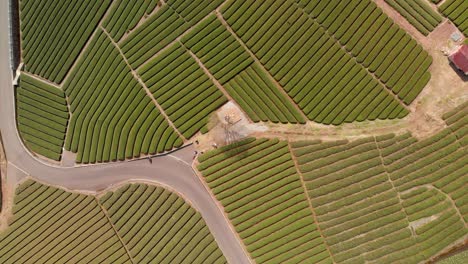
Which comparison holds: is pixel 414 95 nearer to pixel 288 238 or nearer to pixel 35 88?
pixel 288 238

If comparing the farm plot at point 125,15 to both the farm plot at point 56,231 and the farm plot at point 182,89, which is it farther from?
the farm plot at point 56,231

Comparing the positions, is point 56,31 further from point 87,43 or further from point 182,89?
point 182,89

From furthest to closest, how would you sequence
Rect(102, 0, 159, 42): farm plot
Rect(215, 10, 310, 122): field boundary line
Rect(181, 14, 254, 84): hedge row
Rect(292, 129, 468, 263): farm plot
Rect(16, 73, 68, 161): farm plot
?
1. Rect(16, 73, 68, 161): farm plot
2. Rect(102, 0, 159, 42): farm plot
3. Rect(181, 14, 254, 84): hedge row
4. Rect(215, 10, 310, 122): field boundary line
5. Rect(292, 129, 468, 263): farm plot

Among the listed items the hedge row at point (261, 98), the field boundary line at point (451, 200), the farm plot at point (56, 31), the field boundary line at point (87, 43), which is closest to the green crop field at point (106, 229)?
the field boundary line at point (87, 43)

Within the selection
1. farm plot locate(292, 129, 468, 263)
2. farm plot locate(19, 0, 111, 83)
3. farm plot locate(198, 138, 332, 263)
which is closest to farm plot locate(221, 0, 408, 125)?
farm plot locate(292, 129, 468, 263)

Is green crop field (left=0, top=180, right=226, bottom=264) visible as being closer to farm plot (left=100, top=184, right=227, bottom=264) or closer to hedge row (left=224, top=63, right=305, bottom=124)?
farm plot (left=100, top=184, right=227, bottom=264)
